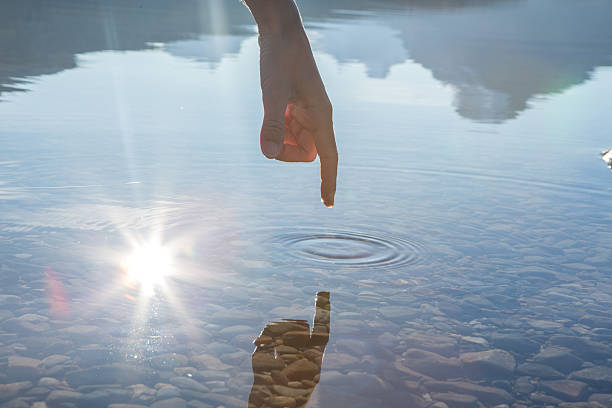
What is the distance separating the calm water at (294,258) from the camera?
281 centimetres

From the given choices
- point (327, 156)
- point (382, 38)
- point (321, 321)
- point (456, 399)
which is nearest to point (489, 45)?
point (382, 38)

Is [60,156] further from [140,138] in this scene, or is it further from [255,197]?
[255,197]

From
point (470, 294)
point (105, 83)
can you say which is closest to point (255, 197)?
point (470, 294)

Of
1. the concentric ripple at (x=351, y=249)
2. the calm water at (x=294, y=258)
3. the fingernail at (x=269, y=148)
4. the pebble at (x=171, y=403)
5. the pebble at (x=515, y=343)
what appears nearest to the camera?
the pebble at (x=171, y=403)

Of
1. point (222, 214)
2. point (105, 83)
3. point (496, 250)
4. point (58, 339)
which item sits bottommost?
point (58, 339)

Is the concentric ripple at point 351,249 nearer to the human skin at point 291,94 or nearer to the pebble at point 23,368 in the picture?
the human skin at point 291,94

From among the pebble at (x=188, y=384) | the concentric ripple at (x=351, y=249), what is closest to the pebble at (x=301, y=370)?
the pebble at (x=188, y=384)

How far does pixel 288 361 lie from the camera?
293 cm

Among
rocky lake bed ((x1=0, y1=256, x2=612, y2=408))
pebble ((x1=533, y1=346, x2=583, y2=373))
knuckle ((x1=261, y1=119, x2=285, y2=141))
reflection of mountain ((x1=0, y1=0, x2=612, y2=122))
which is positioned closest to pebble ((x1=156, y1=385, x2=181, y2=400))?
rocky lake bed ((x1=0, y1=256, x2=612, y2=408))

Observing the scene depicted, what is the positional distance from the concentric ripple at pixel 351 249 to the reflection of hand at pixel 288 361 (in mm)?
799

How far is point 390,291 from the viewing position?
374 centimetres

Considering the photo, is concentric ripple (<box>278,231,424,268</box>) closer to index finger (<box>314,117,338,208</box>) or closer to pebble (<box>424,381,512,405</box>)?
index finger (<box>314,117,338,208</box>)

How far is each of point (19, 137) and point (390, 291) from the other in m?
5.35

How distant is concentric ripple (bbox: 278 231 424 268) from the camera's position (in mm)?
4211
